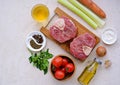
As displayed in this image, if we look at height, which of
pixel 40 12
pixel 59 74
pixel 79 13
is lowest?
pixel 59 74

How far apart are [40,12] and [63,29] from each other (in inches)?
4.8

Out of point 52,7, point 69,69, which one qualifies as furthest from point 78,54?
point 52,7

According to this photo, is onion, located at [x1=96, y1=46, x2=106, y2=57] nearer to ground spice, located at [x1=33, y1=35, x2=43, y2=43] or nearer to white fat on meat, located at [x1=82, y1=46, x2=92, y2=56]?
white fat on meat, located at [x1=82, y1=46, x2=92, y2=56]

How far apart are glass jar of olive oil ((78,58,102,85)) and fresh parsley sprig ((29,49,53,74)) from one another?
0.57 ft

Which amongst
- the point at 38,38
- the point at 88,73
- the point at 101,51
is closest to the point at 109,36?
the point at 101,51

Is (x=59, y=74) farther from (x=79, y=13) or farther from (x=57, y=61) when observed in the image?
(x=79, y=13)

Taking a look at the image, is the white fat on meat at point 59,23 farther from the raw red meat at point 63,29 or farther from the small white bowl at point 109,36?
the small white bowl at point 109,36

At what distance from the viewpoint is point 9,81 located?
6.48ft

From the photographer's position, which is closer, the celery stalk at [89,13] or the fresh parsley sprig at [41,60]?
the fresh parsley sprig at [41,60]

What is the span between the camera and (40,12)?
1974 millimetres

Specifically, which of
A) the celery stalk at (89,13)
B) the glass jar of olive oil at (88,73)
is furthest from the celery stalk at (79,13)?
the glass jar of olive oil at (88,73)

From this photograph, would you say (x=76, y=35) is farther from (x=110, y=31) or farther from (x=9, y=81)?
(x=9, y=81)

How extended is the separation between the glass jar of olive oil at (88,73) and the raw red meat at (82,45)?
0.05 m

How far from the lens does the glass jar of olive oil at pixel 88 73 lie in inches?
76.8
